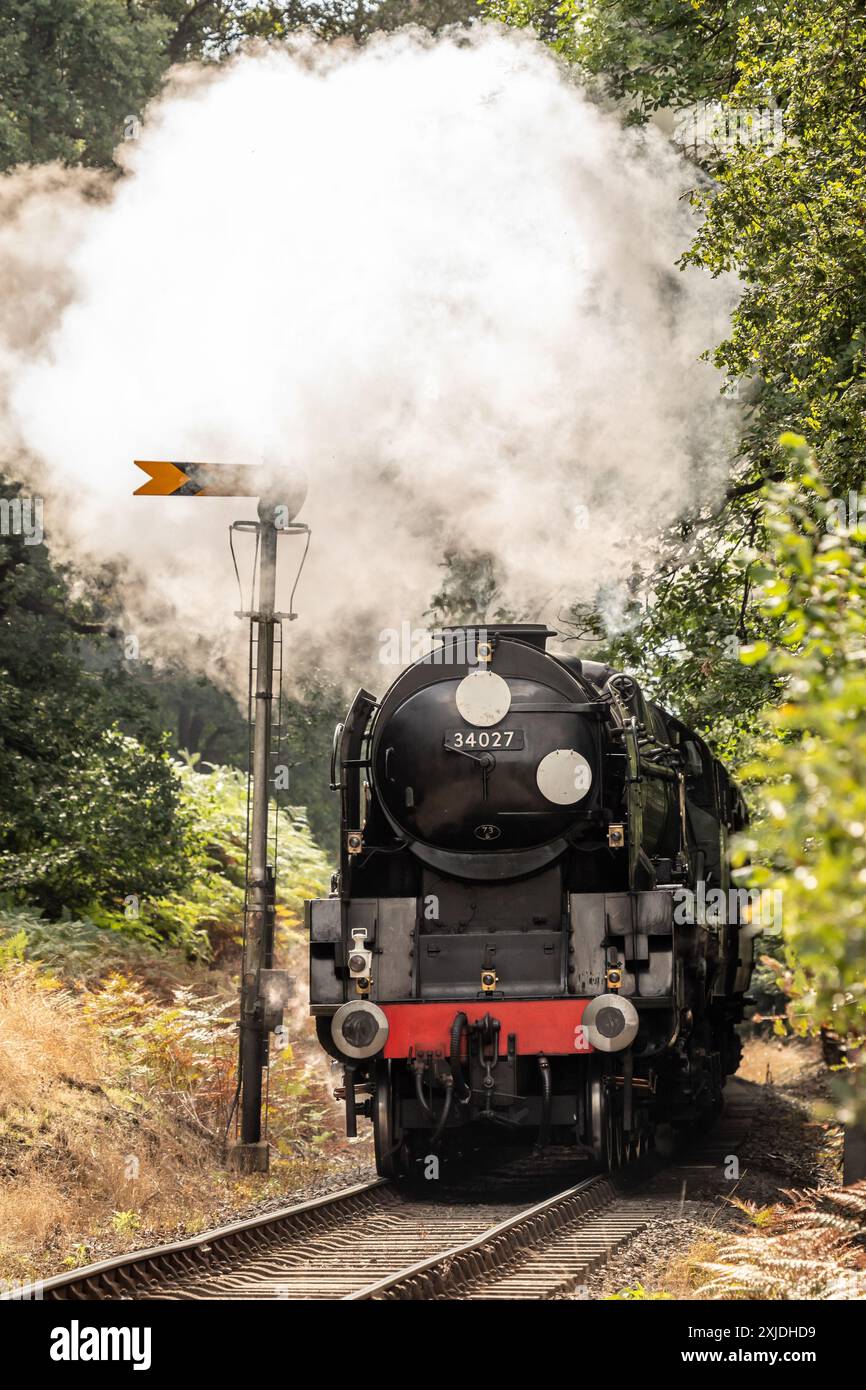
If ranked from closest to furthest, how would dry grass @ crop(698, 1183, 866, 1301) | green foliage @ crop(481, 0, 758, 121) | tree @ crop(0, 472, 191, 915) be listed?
dry grass @ crop(698, 1183, 866, 1301) → green foliage @ crop(481, 0, 758, 121) → tree @ crop(0, 472, 191, 915)

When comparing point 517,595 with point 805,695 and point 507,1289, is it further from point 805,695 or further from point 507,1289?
point 805,695

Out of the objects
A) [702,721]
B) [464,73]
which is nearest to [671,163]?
[464,73]

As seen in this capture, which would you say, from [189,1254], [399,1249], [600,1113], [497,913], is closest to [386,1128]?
[600,1113]

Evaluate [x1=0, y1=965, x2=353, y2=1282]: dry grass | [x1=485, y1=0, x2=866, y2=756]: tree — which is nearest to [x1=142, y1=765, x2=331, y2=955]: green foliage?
[x1=0, y1=965, x2=353, y2=1282]: dry grass

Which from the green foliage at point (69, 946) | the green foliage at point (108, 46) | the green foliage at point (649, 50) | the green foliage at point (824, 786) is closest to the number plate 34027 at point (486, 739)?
the green foliage at point (69, 946)

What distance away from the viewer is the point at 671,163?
46.4ft

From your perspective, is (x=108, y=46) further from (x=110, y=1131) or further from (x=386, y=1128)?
(x=386, y=1128)

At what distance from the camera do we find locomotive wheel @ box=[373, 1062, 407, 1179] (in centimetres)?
989

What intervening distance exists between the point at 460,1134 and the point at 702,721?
4378 millimetres

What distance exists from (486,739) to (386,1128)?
2464 millimetres

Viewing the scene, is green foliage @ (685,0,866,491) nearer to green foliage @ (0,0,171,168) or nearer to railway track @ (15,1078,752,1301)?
railway track @ (15,1078,752,1301)

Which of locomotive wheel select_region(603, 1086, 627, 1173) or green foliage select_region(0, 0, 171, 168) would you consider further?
green foliage select_region(0, 0, 171, 168)

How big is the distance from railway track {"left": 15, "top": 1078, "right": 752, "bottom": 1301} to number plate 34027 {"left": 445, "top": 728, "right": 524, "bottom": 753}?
268cm

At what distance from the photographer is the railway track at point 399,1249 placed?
7.15 metres
